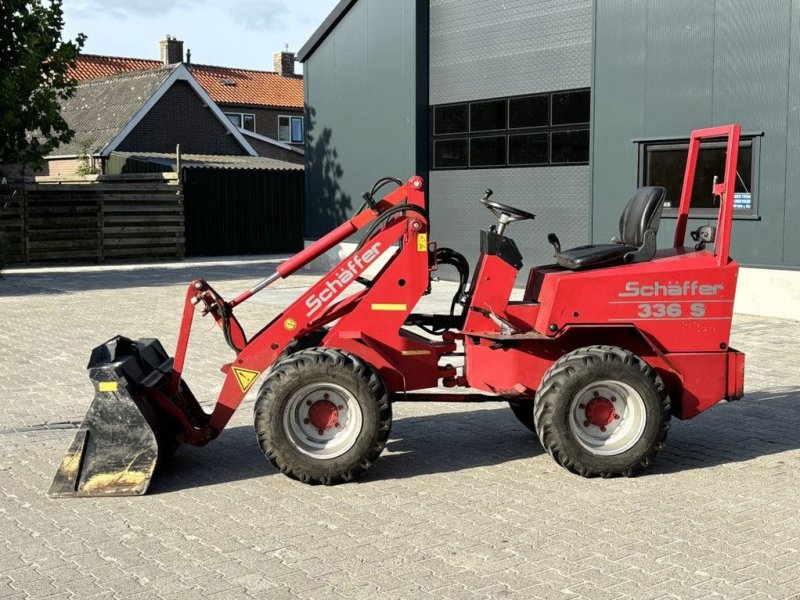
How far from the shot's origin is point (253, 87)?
46969mm

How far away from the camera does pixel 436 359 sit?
6637mm

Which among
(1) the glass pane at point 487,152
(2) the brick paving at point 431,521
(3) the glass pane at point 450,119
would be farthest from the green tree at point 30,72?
(2) the brick paving at point 431,521

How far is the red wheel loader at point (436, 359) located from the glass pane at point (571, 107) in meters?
10.2

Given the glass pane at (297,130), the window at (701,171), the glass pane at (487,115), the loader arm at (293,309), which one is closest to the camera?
the loader arm at (293,309)

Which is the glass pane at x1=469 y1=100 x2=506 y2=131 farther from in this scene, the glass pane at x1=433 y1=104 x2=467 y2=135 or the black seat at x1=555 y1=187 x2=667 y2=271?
the black seat at x1=555 y1=187 x2=667 y2=271

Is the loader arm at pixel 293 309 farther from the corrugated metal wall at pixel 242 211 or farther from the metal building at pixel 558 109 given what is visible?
Answer: the corrugated metal wall at pixel 242 211

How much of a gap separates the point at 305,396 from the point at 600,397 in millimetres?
1777

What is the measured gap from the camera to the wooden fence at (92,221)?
2303 cm

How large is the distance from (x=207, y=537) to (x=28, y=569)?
2.84 feet

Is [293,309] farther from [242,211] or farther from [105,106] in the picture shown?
[105,106]

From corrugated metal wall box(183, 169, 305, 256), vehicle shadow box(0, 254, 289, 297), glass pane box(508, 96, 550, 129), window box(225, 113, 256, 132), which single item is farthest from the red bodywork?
window box(225, 113, 256, 132)

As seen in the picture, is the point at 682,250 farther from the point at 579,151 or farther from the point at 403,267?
the point at 579,151

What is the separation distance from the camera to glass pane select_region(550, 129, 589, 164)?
1678 centimetres

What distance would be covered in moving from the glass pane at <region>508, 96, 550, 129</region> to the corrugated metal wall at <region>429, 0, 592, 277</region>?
0.17 metres
